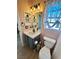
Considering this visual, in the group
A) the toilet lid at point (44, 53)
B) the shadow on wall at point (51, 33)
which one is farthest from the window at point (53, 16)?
the toilet lid at point (44, 53)

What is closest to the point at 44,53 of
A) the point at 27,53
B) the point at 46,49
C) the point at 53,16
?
the point at 46,49

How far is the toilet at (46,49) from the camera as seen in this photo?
110 centimetres

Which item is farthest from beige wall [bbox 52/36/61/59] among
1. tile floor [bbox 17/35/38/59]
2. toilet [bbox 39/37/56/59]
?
tile floor [bbox 17/35/38/59]

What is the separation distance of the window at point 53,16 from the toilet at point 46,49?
0.38 ft

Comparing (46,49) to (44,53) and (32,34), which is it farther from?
(32,34)

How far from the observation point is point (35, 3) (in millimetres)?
1192

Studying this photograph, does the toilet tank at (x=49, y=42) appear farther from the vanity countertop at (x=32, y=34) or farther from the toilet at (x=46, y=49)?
the vanity countertop at (x=32, y=34)

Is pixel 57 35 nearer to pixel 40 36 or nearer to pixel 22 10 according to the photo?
pixel 40 36

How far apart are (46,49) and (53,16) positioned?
299 mm

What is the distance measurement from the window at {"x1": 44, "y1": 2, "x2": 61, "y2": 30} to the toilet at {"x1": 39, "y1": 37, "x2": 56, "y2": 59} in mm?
116

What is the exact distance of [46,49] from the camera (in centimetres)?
114
